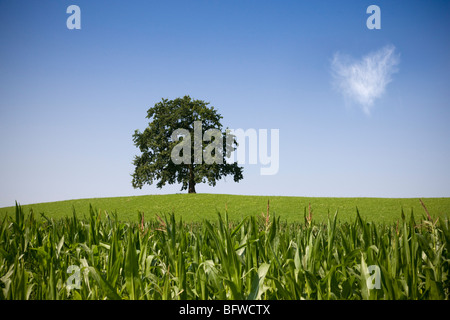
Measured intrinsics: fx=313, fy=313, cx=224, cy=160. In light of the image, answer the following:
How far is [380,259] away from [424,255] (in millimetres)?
892

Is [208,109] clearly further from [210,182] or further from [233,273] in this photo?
[233,273]

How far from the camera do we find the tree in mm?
39156

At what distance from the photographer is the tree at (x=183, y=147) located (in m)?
39.2

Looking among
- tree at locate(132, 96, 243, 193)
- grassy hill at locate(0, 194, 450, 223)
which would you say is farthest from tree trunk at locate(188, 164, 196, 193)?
grassy hill at locate(0, 194, 450, 223)

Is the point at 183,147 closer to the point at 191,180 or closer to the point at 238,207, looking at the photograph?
the point at 191,180

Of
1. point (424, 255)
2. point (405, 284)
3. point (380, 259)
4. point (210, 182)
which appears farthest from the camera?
point (210, 182)

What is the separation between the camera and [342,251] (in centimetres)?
310

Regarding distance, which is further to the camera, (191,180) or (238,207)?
(191,180)

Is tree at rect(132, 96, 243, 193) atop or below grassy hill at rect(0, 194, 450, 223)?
atop

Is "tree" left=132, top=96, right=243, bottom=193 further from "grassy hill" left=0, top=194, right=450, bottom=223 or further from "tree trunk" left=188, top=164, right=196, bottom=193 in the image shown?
"grassy hill" left=0, top=194, right=450, bottom=223

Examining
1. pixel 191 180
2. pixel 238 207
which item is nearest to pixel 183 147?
pixel 191 180

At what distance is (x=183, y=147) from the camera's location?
39031mm
